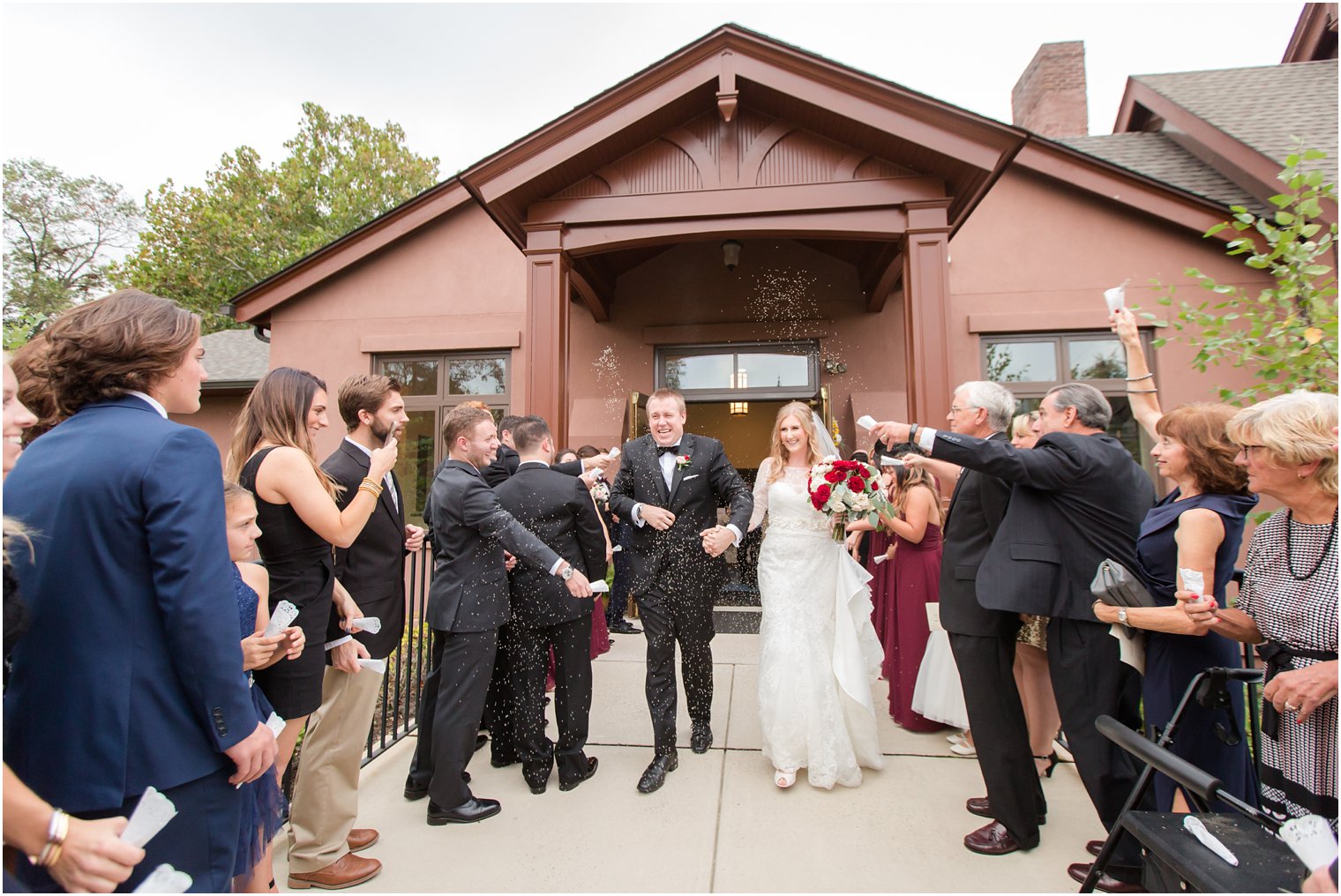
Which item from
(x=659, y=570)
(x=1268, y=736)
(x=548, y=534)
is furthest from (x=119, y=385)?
(x=1268, y=736)

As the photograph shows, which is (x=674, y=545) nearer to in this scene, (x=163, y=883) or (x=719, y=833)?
(x=719, y=833)

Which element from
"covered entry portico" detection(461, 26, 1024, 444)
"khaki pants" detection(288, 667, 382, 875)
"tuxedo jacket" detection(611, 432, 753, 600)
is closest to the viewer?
"khaki pants" detection(288, 667, 382, 875)

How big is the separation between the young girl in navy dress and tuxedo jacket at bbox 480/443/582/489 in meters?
1.53

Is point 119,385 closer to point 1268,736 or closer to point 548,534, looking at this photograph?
point 548,534

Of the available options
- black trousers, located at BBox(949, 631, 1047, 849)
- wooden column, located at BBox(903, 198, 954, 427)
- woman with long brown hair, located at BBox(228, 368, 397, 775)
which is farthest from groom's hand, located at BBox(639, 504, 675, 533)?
wooden column, located at BBox(903, 198, 954, 427)

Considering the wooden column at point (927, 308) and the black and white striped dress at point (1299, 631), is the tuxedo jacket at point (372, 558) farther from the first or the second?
the wooden column at point (927, 308)

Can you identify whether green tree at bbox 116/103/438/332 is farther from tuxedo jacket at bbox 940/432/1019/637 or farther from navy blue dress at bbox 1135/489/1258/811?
navy blue dress at bbox 1135/489/1258/811

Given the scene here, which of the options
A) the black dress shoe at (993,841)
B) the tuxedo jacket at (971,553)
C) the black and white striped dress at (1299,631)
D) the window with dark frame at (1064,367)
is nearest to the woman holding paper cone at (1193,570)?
the black and white striped dress at (1299,631)

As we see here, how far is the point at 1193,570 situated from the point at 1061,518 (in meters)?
0.58

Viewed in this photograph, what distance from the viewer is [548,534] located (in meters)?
3.89

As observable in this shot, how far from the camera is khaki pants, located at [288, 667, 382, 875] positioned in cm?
288

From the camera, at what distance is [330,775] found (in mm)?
2883

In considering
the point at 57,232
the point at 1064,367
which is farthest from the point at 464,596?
the point at 57,232

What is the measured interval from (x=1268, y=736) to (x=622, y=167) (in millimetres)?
6299
